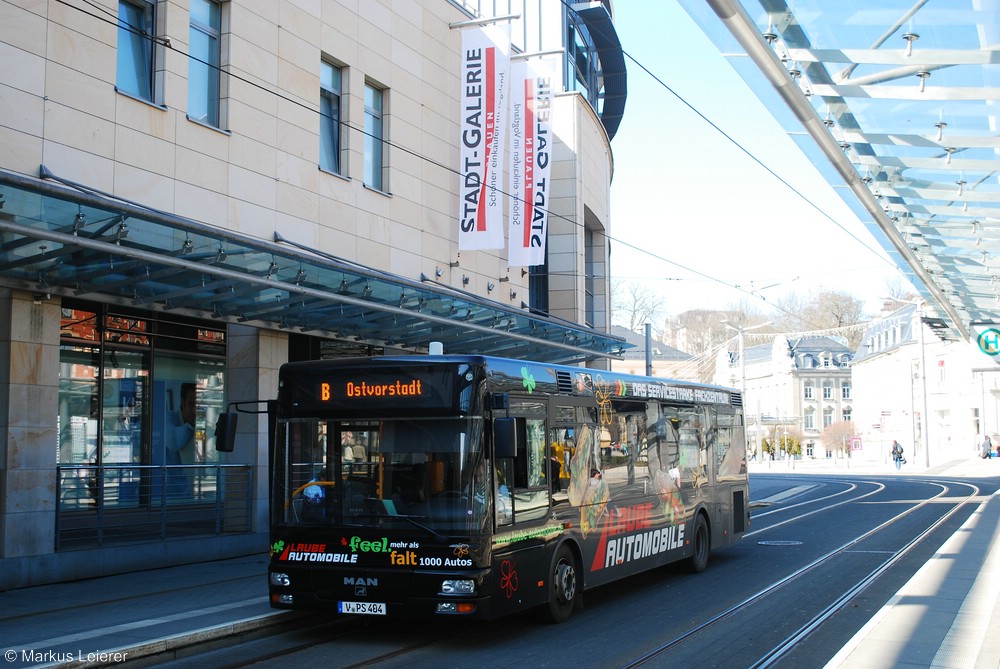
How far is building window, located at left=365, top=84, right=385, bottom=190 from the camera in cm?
1989

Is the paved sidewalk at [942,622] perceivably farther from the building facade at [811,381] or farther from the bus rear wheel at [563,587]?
the building facade at [811,381]

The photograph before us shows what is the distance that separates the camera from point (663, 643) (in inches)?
374

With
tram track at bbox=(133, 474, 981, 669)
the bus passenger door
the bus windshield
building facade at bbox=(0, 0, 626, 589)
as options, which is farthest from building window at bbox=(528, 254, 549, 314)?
the bus windshield

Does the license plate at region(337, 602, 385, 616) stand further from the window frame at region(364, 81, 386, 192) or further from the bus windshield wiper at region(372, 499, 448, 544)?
the window frame at region(364, 81, 386, 192)

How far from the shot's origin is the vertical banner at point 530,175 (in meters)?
23.1

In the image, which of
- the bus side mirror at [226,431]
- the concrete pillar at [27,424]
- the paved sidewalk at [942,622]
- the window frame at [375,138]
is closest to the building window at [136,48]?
the concrete pillar at [27,424]

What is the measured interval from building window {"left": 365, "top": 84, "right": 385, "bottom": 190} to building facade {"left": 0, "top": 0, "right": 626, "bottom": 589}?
0.05 m

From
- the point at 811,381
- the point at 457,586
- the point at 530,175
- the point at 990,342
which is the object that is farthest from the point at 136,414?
the point at 811,381

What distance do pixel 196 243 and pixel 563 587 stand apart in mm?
6125

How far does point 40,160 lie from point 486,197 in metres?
10.6

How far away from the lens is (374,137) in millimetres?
20078

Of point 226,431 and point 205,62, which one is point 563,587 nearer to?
point 226,431

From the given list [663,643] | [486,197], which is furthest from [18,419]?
[486,197]

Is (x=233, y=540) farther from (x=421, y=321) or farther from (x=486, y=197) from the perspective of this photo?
(x=486, y=197)
